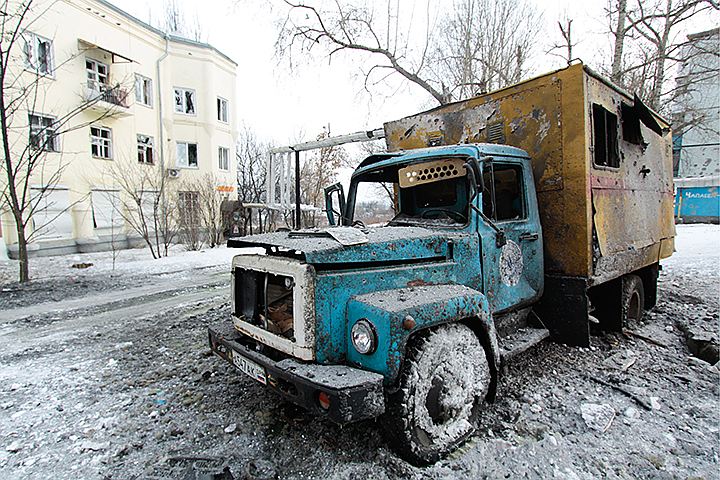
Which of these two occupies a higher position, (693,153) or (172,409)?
(693,153)

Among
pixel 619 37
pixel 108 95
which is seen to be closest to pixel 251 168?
pixel 108 95

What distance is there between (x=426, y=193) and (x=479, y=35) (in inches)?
604

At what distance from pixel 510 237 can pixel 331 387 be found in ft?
7.85

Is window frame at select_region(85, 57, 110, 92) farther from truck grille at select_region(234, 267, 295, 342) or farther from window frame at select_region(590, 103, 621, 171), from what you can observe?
window frame at select_region(590, 103, 621, 171)

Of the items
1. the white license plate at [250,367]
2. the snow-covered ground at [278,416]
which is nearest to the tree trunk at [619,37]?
the snow-covered ground at [278,416]

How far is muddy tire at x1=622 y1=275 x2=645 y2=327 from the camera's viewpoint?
5.19 meters

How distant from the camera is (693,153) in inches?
1006

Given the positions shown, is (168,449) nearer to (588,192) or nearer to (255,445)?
(255,445)

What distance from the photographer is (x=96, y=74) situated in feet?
53.9

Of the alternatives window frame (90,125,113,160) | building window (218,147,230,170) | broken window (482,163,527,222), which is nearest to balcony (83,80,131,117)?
window frame (90,125,113,160)

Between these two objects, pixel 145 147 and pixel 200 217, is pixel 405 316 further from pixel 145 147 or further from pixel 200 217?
pixel 145 147

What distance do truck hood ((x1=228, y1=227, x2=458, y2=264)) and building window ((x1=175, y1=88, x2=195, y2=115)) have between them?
20.5 metres

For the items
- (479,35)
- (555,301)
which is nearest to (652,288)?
(555,301)

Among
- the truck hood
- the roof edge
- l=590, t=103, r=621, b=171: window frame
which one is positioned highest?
the roof edge
